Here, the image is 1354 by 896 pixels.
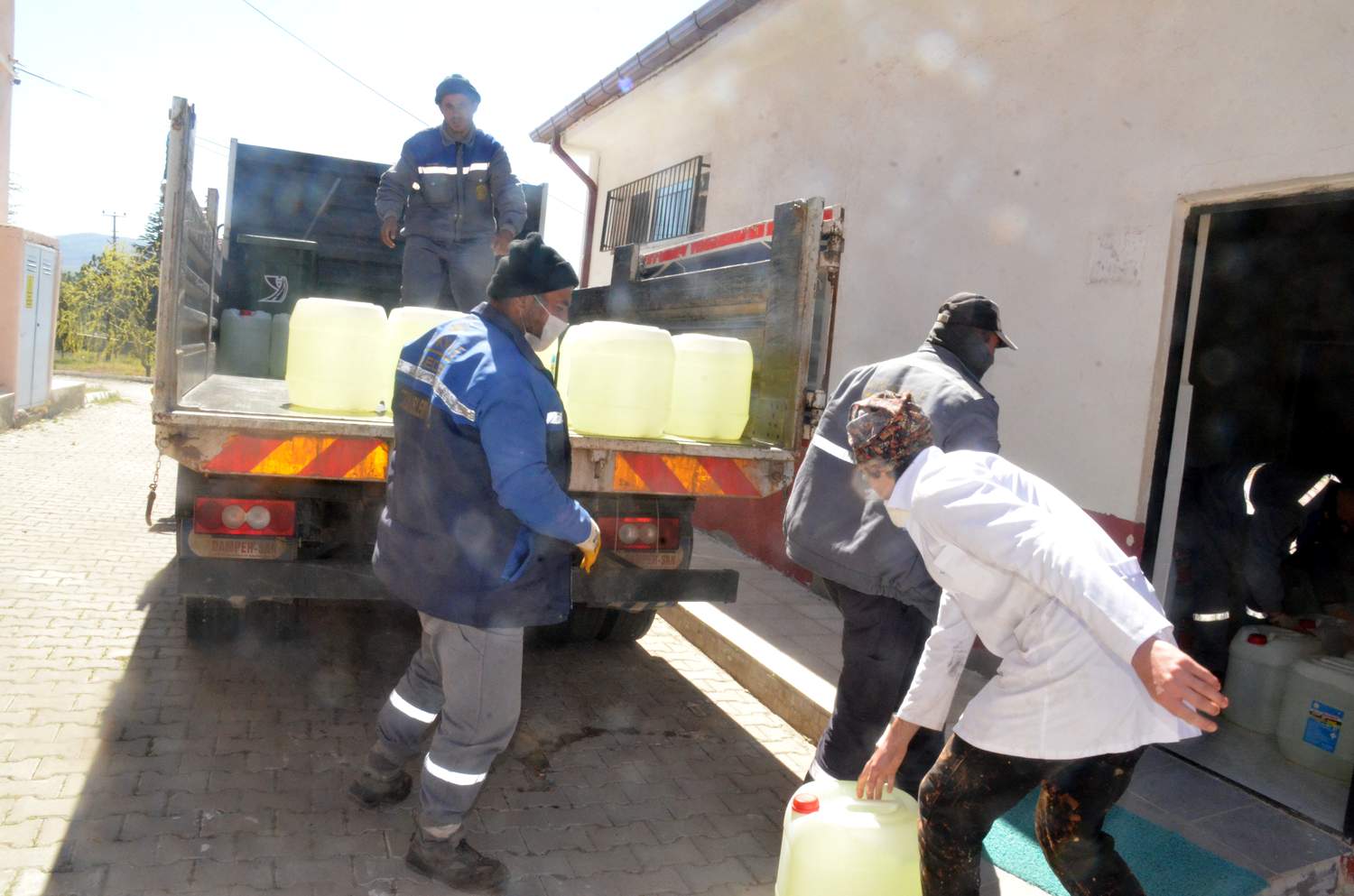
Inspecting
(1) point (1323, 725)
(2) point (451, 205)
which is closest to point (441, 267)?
(2) point (451, 205)

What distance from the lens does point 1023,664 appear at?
2.27 m

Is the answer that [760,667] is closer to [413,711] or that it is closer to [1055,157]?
[413,711]

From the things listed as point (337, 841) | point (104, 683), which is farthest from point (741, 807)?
point (104, 683)

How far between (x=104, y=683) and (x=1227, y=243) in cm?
568

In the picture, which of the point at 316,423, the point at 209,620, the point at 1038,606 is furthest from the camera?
the point at 209,620

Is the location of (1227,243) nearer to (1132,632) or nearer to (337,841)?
(1132,632)

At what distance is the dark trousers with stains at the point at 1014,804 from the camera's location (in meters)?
2.29

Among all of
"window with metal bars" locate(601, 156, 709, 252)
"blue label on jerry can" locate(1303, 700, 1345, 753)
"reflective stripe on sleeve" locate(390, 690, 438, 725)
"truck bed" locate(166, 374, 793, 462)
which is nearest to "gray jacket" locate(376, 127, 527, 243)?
"truck bed" locate(166, 374, 793, 462)

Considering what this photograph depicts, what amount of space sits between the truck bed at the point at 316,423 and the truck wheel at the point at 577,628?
1408mm

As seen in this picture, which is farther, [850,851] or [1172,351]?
[1172,351]

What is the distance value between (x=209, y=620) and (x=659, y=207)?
6.79 metres

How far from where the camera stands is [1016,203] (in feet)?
17.0

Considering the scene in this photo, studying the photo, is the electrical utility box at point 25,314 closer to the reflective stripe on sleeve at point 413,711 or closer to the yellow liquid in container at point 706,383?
the yellow liquid in container at point 706,383

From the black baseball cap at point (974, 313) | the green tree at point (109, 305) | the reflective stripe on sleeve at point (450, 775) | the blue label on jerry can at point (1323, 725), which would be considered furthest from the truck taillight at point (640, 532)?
the green tree at point (109, 305)
